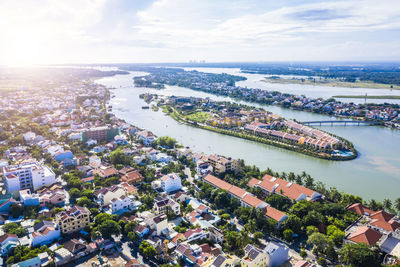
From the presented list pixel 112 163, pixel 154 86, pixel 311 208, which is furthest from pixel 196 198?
pixel 154 86

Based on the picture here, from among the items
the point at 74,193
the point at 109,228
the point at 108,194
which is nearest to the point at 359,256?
the point at 109,228

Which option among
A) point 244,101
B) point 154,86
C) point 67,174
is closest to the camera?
point 67,174

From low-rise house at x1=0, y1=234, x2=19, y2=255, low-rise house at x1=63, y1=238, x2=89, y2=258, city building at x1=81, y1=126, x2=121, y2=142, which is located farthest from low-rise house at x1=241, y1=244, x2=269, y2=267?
city building at x1=81, y1=126, x2=121, y2=142

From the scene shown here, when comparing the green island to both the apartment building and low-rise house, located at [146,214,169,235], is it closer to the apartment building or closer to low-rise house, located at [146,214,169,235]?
low-rise house, located at [146,214,169,235]

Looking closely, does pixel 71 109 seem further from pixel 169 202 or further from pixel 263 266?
pixel 263 266

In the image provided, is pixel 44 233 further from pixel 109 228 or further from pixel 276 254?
pixel 276 254

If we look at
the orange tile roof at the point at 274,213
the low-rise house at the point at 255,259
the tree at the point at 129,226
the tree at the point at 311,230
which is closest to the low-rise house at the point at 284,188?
the orange tile roof at the point at 274,213
